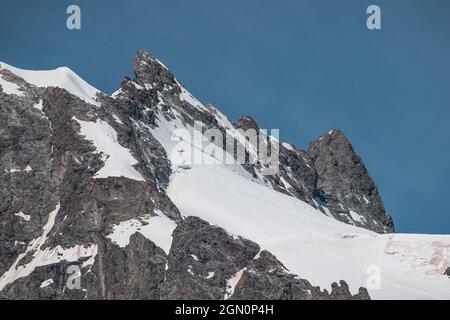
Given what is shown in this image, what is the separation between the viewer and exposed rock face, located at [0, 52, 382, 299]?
468 ft

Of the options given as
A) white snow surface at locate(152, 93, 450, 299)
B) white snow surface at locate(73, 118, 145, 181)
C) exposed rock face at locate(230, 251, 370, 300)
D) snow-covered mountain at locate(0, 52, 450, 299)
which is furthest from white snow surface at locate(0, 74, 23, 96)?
exposed rock face at locate(230, 251, 370, 300)

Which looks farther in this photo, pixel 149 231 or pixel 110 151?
pixel 110 151

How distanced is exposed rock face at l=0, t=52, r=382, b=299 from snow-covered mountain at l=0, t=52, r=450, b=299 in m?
0.19

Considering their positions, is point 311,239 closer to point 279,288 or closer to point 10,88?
point 279,288

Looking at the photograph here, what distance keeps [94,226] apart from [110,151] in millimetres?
20072

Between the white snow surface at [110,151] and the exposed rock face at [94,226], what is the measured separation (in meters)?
0.36

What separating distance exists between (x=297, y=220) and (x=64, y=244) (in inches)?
1517

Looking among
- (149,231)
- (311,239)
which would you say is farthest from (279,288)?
(149,231)

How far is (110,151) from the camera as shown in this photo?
18075cm

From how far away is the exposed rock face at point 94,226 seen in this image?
14250 centimetres
